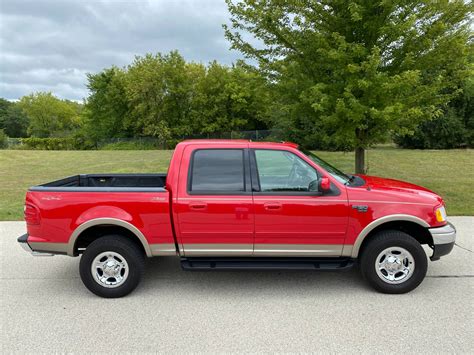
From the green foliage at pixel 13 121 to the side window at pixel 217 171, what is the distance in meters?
90.3

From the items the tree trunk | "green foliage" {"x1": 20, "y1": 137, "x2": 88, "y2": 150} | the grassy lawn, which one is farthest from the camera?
"green foliage" {"x1": 20, "y1": 137, "x2": 88, "y2": 150}

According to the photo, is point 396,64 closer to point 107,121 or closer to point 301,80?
point 301,80

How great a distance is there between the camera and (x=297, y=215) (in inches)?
147

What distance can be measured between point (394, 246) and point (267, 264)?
146cm

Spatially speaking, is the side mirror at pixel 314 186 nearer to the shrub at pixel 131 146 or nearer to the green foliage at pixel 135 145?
the green foliage at pixel 135 145

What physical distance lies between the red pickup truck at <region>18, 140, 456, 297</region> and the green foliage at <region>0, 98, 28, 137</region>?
89.9 m

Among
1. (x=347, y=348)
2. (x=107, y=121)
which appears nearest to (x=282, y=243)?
(x=347, y=348)

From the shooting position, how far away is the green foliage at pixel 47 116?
228ft

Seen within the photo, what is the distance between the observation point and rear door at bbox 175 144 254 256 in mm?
3732

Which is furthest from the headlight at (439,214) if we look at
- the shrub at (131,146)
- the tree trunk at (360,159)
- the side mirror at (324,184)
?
the shrub at (131,146)

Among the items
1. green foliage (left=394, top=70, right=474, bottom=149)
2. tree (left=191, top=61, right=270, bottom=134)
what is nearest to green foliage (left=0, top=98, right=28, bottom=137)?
tree (left=191, top=61, right=270, bottom=134)

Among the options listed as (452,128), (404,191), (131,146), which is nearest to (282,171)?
(404,191)

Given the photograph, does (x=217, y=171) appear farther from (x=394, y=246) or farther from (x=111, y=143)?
(x=111, y=143)

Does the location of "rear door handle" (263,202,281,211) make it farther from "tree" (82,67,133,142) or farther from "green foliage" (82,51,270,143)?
"tree" (82,67,133,142)
